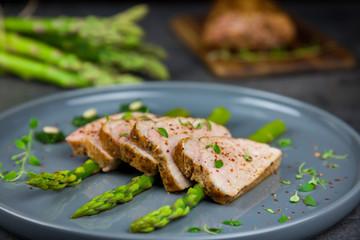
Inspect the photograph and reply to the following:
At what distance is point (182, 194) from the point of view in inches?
144

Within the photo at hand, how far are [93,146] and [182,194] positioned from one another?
0.88m

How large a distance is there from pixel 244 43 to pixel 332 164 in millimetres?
3735

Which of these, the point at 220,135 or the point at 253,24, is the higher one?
the point at 253,24

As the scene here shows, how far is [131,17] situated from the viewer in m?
7.15

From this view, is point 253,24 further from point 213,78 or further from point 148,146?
point 148,146

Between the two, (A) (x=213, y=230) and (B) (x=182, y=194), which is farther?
(B) (x=182, y=194)

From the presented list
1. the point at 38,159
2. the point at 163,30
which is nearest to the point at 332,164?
the point at 38,159

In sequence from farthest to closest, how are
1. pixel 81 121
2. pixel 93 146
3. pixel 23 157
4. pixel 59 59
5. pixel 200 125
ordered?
pixel 59 59 → pixel 81 121 → pixel 23 157 → pixel 200 125 → pixel 93 146

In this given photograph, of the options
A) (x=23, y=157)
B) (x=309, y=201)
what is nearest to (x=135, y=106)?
(x=23, y=157)

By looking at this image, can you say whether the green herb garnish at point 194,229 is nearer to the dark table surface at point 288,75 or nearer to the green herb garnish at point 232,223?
the green herb garnish at point 232,223

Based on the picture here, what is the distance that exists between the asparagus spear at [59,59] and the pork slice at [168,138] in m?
2.33

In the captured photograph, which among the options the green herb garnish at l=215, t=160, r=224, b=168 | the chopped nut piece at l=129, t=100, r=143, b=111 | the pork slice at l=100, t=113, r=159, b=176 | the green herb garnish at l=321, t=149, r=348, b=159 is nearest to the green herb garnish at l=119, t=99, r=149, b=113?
the chopped nut piece at l=129, t=100, r=143, b=111

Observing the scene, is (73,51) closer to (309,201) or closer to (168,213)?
(168,213)

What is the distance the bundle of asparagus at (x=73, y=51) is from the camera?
6.39 metres
